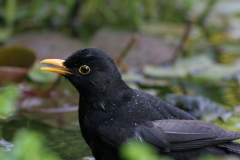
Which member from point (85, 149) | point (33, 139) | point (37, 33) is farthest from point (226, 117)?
point (37, 33)

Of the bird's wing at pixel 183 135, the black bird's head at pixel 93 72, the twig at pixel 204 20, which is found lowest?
the bird's wing at pixel 183 135

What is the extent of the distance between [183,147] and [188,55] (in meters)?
3.57

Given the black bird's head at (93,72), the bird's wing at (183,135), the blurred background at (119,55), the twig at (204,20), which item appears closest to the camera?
the bird's wing at (183,135)

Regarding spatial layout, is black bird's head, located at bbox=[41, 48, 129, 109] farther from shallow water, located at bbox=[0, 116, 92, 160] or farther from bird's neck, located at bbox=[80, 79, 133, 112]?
shallow water, located at bbox=[0, 116, 92, 160]

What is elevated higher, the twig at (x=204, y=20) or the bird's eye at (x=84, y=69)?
the twig at (x=204, y=20)

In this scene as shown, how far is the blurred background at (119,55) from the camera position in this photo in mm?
3682

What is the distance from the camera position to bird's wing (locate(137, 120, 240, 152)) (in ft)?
8.64

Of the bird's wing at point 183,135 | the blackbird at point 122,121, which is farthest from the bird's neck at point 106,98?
the bird's wing at point 183,135

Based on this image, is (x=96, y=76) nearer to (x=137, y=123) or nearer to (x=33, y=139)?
(x=137, y=123)

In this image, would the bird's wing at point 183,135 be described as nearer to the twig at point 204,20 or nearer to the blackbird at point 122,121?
the blackbird at point 122,121

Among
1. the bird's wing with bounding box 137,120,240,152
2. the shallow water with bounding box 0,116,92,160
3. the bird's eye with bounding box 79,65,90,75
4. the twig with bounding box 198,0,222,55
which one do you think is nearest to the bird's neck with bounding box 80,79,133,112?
the bird's eye with bounding box 79,65,90,75

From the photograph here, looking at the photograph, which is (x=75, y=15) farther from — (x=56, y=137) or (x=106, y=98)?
(x=106, y=98)

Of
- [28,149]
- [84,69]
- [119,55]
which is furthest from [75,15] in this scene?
[28,149]

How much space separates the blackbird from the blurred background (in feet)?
1.49
